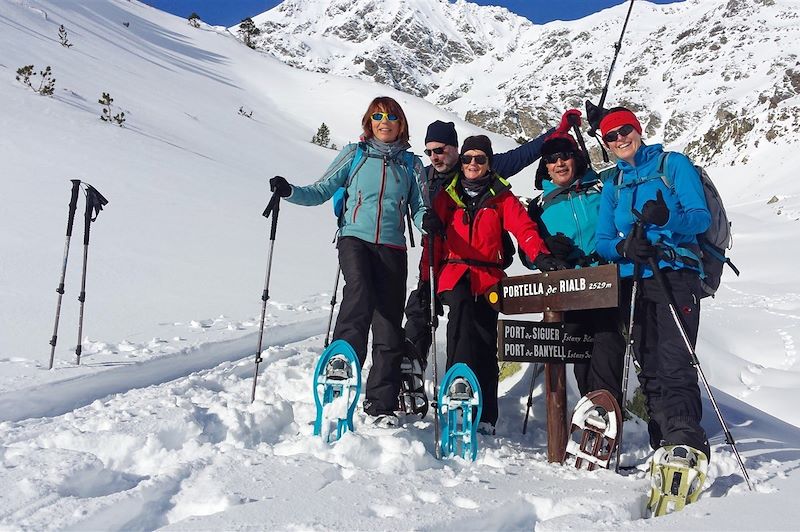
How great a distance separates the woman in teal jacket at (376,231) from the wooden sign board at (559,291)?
26.1 inches

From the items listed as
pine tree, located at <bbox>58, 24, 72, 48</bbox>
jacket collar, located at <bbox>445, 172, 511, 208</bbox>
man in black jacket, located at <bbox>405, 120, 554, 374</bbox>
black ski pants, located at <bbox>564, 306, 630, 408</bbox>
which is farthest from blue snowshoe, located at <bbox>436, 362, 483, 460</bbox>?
pine tree, located at <bbox>58, 24, 72, 48</bbox>

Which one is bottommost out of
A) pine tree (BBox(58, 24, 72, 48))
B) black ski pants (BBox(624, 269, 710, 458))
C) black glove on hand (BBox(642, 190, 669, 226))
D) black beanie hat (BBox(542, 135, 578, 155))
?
black ski pants (BBox(624, 269, 710, 458))

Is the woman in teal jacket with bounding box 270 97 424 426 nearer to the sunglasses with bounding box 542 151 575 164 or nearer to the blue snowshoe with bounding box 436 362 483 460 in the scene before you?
the blue snowshoe with bounding box 436 362 483 460

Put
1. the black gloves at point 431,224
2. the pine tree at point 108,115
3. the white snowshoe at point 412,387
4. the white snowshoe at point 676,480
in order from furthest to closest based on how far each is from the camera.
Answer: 1. the pine tree at point 108,115
2. the white snowshoe at point 412,387
3. the black gloves at point 431,224
4. the white snowshoe at point 676,480

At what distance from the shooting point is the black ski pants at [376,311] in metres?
3.67

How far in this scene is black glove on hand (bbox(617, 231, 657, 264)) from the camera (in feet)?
10.4

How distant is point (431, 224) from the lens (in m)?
3.66

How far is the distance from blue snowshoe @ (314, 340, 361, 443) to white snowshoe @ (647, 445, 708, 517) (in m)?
1.57

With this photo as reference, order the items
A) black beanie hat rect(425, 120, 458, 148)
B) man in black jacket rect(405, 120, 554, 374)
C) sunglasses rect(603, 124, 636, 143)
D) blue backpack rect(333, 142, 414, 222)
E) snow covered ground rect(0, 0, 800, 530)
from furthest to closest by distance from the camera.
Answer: black beanie hat rect(425, 120, 458, 148) → man in black jacket rect(405, 120, 554, 374) → blue backpack rect(333, 142, 414, 222) → sunglasses rect(603, 124, 636, 143) → snow covered ground rect(0, 0, 800, 530)

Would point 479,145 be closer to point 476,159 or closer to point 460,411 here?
point 476,159

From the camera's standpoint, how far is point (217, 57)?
35.4m

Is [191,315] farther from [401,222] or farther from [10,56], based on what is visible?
[10,56]

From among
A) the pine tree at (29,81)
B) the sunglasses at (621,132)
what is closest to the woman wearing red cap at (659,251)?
the sunglasses at (621,132)

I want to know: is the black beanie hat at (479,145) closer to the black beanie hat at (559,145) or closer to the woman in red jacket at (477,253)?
the woman in red jacket at (477,253)
